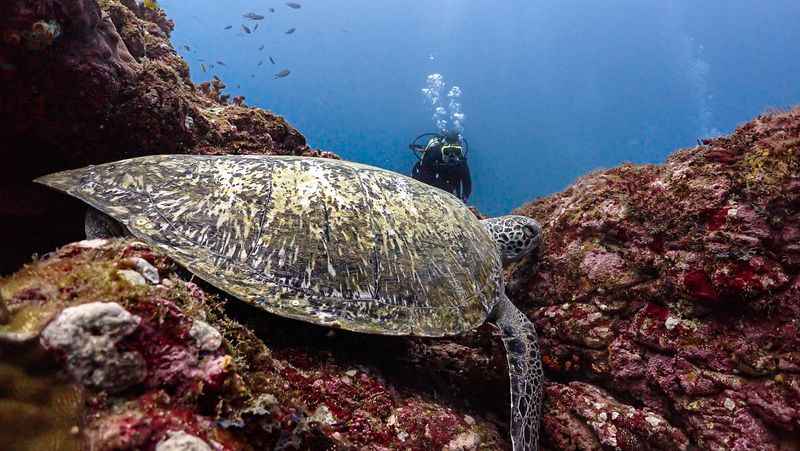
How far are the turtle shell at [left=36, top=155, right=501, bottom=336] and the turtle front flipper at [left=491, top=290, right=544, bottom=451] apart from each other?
304mm

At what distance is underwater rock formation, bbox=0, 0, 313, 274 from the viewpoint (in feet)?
8.98

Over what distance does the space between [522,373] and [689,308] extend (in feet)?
4.86

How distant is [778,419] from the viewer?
257 centimetres

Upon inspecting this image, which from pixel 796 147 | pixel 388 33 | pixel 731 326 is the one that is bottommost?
pixel 731 326

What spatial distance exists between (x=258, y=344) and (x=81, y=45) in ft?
9.47

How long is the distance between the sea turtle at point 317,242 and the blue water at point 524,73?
77960mm

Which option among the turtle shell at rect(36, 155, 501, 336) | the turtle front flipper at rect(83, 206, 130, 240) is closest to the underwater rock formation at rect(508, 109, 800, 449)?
the turtle shell at rect(36, 155, 501, 336)

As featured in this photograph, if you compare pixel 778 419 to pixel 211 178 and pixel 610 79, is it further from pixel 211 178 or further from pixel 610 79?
pixel 610 79

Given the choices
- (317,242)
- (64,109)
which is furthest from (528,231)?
(64,109)

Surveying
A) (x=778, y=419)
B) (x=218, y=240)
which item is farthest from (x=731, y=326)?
(x=218, y=240)

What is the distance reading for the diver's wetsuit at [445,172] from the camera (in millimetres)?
13148

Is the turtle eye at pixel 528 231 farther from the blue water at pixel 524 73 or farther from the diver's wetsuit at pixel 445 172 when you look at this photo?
the blue water at pixel 524 73

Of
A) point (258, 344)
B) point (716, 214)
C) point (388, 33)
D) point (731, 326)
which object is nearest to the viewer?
point (258, 344)

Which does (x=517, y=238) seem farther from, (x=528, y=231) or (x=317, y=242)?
(x=317, y=242)
